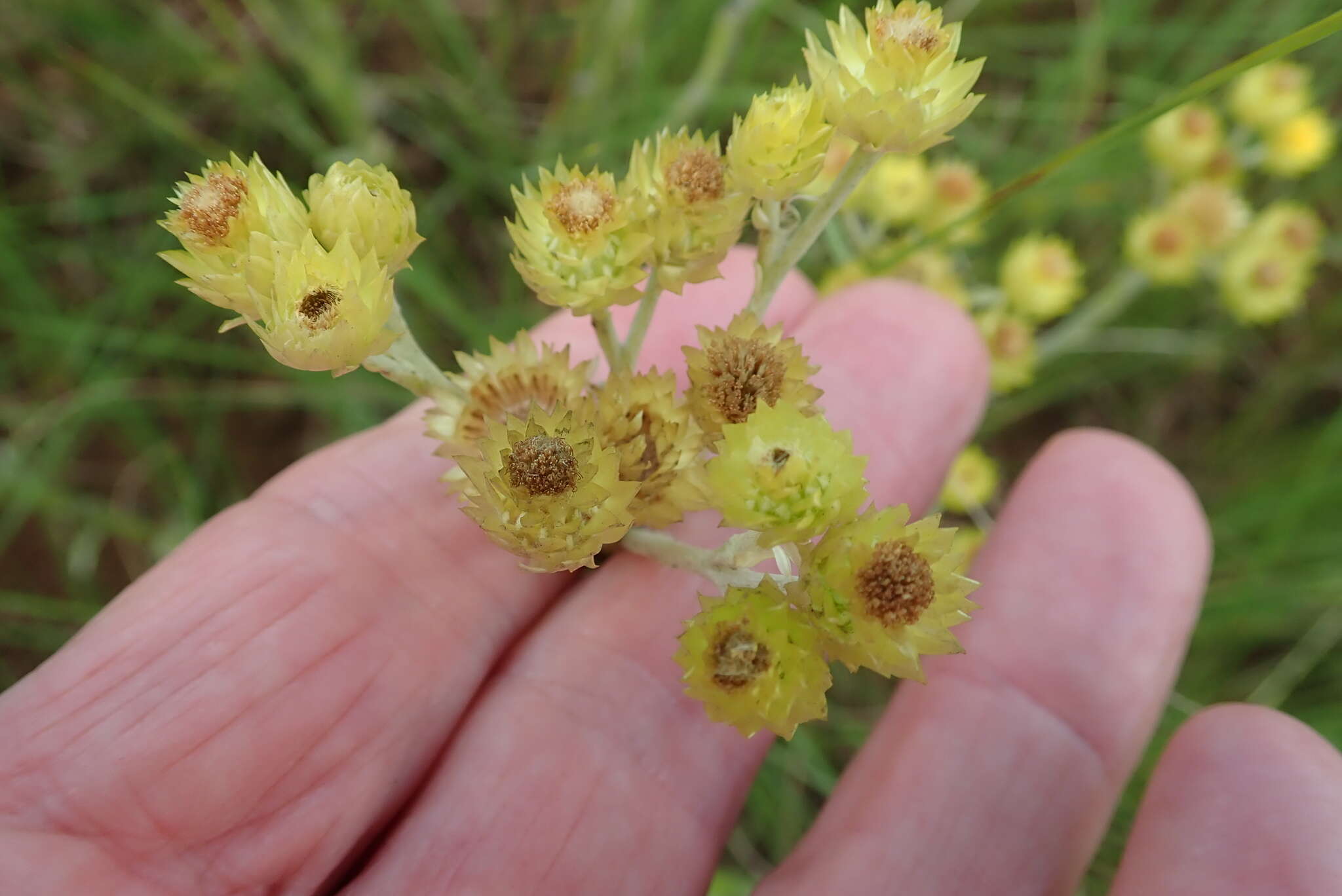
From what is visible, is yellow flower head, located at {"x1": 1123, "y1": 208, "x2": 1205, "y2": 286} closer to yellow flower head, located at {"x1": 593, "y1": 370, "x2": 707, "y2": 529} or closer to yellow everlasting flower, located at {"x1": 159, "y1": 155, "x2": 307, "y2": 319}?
yellow flower head, located at {"x1": 593, "y1": 370, "x2": 707, "y2": 529}

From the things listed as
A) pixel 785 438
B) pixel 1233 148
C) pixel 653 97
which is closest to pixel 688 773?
pixel 785 438

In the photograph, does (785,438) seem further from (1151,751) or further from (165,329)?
(165,329)

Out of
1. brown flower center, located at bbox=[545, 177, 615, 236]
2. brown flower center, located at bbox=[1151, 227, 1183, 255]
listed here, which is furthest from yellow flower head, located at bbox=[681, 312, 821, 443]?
brown flower center, located at bbox=[1151, 227, 1183, 255]

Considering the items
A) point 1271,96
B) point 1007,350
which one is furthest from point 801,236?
point 1271,96

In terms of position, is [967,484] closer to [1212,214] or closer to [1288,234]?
[1212,214]

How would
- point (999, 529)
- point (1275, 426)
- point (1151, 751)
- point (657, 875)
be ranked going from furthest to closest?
1. point (1275, 426)
2. point (1151, 751)
3. point (999, 529)
4. point (657, 875)
